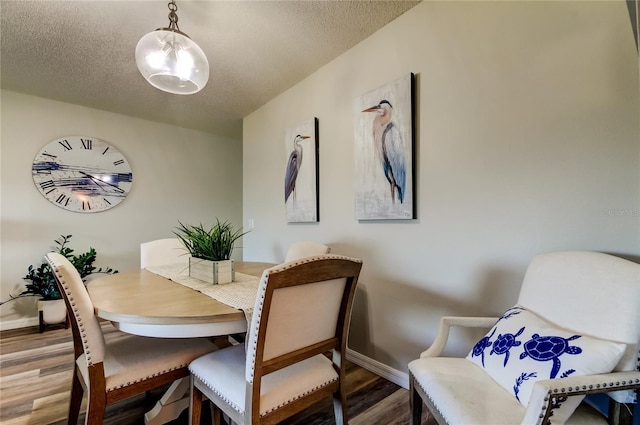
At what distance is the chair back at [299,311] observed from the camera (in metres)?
0.92

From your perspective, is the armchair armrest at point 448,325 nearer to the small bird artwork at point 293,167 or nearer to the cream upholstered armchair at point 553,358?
the cream upholstered armchair at point 553,358

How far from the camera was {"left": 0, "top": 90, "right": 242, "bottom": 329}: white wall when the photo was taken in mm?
2883

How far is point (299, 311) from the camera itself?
1.02m

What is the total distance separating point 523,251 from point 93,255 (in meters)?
3.82

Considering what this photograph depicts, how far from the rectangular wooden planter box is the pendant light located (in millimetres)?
1014

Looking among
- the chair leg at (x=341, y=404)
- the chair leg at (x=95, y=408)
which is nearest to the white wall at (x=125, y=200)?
the chair leg at (x=95, y=408)

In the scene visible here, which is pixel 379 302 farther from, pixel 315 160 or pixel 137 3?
pixel 137 3

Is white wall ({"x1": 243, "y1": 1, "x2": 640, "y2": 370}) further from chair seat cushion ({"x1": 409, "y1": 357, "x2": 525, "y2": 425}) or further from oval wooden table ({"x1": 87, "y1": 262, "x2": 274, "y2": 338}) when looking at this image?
oval wooden table ({"x1": 87, "y1": 262, "x2": 274, "y2": 338})

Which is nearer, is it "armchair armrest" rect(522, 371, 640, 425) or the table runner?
"armchair armrest" rect(522, 371, 640, 425)

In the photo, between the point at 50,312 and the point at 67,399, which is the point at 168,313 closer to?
the point at 67,399

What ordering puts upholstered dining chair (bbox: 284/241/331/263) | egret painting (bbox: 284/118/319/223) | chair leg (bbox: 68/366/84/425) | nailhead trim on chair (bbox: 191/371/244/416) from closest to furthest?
nailhead trim on chair (bbox: 191/371/244/416)
chair leg (bbox: 68/366/84/425)
upholstered dining chair (bbox: 284/241/331/263)
egret painting (bbox: 284/118/319/223)

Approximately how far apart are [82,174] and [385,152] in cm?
339

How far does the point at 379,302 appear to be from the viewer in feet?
6.48

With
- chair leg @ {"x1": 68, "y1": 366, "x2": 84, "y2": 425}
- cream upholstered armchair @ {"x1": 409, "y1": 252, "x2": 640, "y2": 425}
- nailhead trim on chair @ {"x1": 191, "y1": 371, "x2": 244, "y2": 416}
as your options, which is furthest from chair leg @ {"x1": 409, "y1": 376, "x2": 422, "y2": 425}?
chair leg @ {"x1": 68, "y1": 366, "x2": 84, "y2": 425}
